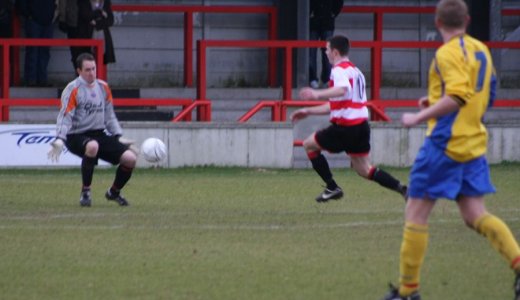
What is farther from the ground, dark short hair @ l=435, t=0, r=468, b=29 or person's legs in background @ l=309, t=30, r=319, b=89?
dark short hair @ l=435, t=0, r=468, b=29

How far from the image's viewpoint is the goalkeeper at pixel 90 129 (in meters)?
12.9

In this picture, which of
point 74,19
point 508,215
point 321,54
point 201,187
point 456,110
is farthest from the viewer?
point 321,54

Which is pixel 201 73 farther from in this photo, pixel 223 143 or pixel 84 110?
pixel 84 110

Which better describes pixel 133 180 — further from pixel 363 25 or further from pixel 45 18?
pixel 363 25

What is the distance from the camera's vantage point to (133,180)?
16.6m

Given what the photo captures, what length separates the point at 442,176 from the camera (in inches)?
284

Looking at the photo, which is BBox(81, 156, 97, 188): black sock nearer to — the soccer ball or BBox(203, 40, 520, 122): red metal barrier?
the soccer ball

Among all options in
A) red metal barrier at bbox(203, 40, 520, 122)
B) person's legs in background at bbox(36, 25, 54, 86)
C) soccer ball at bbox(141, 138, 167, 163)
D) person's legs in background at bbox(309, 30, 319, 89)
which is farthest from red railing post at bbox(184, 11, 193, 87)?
soccer ball at bbox(141, 138, 167, 163)

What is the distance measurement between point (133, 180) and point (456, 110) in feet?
32.3

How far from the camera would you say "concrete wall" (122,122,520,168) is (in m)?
18.5

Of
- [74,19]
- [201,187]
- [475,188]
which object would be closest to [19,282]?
[475,188]

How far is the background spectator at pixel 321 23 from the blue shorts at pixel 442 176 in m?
13.9

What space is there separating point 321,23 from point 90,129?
928 centimetres

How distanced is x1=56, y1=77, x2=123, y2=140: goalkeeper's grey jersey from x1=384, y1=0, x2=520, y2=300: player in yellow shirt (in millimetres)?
6182
